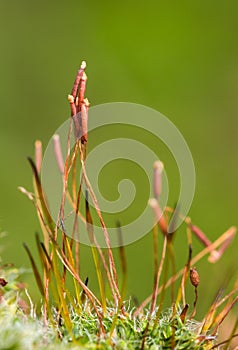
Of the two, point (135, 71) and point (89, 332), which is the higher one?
point (135, 71)

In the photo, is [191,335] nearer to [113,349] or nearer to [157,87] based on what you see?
[113,349]

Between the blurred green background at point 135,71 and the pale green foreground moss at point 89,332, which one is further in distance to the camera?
the blurred green background at point 135,71

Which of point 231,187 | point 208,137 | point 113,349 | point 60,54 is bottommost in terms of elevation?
point 113,349

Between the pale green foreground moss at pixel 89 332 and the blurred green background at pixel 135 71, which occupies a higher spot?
the blurred green background at pixel 135 71

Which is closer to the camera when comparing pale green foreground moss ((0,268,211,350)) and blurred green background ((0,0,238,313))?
pale green foreground moss ((0,268,211,350))

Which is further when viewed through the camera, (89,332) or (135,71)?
(135,71)

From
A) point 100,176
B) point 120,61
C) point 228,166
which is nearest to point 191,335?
point 100,176

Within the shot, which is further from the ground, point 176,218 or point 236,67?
point 236,67

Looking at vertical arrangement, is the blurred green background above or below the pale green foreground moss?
above
